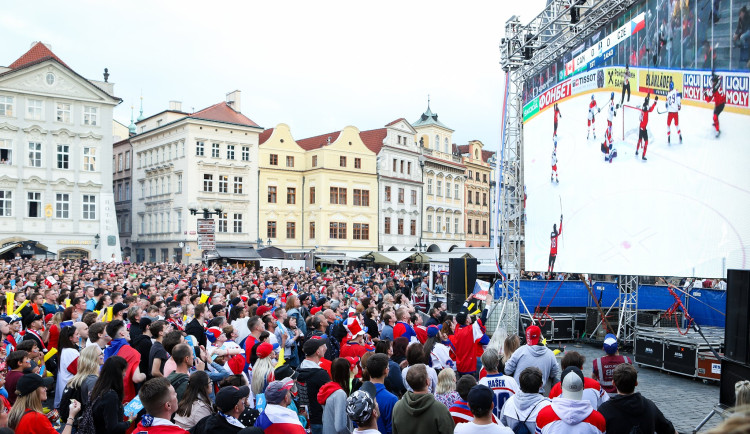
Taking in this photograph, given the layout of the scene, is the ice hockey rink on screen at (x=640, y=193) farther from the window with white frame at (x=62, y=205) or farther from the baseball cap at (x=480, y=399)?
the window with white frame at (x=62, y=205)

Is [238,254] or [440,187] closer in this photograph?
[238,254]

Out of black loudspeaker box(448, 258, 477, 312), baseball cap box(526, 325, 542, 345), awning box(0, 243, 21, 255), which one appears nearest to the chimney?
awning box(0, 243, 21, 255)

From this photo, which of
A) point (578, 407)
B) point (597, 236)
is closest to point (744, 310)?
point (578, 407)

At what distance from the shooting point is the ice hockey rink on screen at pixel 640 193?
34.1 ft

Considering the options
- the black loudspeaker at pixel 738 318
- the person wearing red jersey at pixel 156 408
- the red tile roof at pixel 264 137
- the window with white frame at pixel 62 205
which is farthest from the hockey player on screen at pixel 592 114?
the window with white frame at pixel 62 205

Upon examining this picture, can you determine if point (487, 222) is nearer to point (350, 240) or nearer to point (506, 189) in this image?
point (350, 240)

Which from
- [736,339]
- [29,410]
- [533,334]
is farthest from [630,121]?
[29,410]

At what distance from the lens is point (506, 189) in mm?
16312

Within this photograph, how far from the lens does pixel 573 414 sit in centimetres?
473

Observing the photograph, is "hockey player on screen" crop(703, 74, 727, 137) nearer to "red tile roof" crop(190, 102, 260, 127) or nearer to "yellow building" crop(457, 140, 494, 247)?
"red tile roof" crop(190, 102, 260, 127)

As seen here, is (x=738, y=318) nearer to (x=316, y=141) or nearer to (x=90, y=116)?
(x=90, y=116)

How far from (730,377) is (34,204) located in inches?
1763

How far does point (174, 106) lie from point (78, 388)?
51102 millimetres

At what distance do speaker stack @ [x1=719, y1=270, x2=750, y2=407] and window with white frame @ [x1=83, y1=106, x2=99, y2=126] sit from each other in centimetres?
4490
